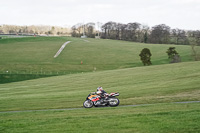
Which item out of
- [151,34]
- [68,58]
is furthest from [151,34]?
[68,58]

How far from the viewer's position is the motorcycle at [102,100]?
67.0ft

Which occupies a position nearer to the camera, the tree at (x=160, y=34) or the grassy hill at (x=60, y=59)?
the grassy hill at (x=60, y=59)

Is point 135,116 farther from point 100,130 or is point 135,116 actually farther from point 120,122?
point 100,130

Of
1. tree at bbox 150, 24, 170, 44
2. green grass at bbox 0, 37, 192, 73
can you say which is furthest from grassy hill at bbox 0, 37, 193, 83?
tree at bbox 150, 24, 170, 44

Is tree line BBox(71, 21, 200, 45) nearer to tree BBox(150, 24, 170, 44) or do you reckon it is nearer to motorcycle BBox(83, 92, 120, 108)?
tree BBox(150, 24, 170, 44)

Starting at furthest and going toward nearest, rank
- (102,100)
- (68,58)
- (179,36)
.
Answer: (179,36), (68,58), (102,100)

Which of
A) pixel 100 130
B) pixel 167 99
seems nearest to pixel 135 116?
pixel 100 130

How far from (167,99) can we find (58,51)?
90.9 metres

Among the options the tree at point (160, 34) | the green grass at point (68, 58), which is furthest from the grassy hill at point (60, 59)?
the tree at point (160, 34)

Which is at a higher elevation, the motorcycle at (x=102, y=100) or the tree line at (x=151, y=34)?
the tree line at (x=151, y=34)

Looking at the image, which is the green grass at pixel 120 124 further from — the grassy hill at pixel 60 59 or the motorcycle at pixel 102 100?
the grassy hill at pixel 60 59

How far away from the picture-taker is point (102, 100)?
813 inches

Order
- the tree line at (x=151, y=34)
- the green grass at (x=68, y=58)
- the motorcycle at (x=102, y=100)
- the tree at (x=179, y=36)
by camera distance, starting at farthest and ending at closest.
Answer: the tree line at (x=151, y=34), the tree at (x=179, y=36), the green grass at (x=68, y=58), the motorcycle at (x=102, y=100)

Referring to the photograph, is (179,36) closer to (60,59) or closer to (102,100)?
(60,59)
